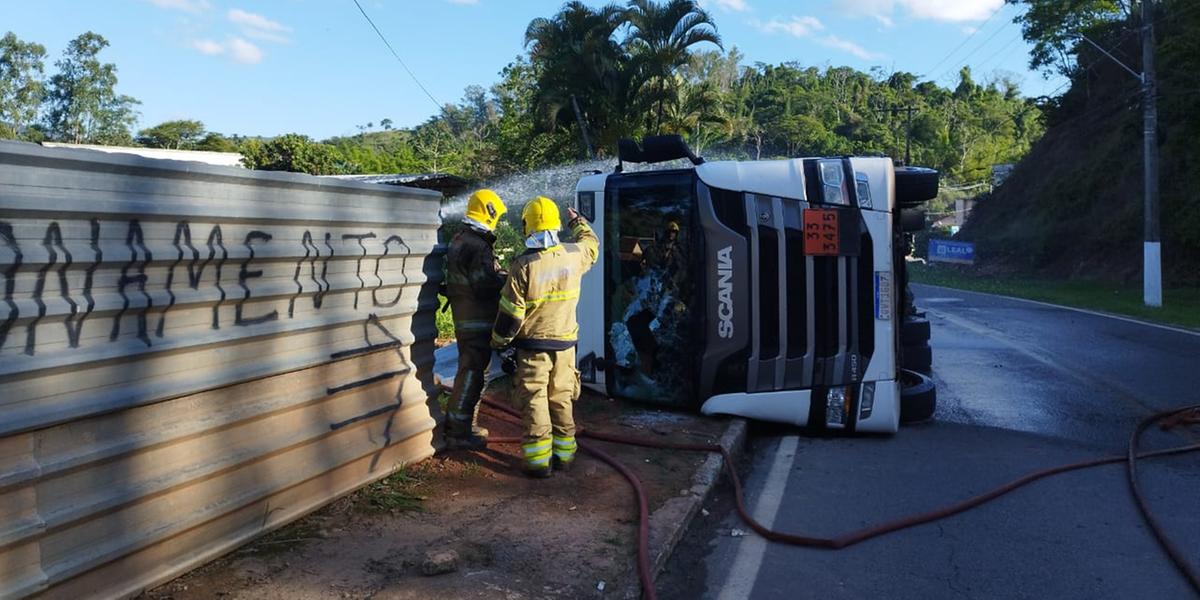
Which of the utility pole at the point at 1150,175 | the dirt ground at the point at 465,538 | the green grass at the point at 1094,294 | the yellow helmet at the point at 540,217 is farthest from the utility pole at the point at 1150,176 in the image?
the yellow helmet at the point at 540,217

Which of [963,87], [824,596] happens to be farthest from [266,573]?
[963,87]

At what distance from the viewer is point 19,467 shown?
287 cm

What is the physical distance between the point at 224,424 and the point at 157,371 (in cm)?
44

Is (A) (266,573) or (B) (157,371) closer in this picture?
(B) (157,371)

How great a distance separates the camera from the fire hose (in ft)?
13.9

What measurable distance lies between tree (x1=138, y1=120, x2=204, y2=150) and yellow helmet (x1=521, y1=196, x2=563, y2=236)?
66670mm

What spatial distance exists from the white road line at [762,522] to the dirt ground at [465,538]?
0.48 m

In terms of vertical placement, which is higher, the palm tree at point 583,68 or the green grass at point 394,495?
the palm tree at point 583,68

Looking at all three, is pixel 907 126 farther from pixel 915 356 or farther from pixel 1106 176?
pixel 915 356

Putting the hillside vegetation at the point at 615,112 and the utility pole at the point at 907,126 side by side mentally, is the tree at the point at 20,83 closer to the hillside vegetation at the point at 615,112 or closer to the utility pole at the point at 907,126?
the hillside vegetation at the point at 615,112

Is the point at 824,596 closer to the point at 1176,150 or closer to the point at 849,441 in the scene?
the point at 849,441

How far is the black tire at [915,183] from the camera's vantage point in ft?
23.5

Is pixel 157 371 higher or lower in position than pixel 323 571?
higher

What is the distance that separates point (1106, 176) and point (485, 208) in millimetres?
37275
